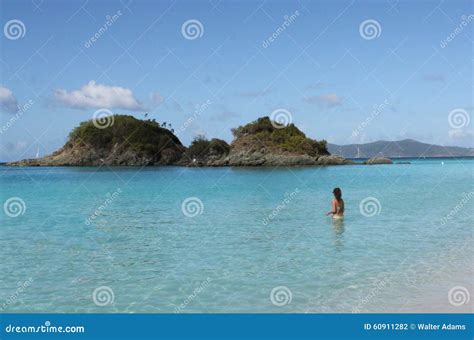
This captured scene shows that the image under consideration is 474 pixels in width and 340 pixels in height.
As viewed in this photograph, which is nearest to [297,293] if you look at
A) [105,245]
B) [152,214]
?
[105,245]

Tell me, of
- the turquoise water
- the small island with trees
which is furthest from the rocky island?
the turquoise water

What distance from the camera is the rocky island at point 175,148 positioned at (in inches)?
5022

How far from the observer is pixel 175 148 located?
161 meters

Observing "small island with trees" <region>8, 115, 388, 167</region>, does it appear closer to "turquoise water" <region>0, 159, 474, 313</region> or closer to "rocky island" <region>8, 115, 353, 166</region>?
"rocky island" <region>8, 115, 353, 166</region>

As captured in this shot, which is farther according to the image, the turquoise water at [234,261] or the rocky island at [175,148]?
the rocky island at [175,148]

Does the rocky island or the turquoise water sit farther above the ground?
the rocky island

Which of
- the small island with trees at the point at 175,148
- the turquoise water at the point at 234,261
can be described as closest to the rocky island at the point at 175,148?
the small island with trees at the point at 175,148

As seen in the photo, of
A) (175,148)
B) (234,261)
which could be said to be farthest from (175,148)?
(234,261)

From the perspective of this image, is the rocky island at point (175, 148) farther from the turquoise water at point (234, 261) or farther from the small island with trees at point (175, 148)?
the turquoise water at point (234, 261)

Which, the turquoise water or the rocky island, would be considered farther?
the rocky island

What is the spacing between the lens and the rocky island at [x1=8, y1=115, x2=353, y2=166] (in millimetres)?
127562

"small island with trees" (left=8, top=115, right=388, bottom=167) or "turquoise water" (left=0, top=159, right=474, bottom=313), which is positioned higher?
"small island with trees" (left=8, top=115, right=388, bottom=167)

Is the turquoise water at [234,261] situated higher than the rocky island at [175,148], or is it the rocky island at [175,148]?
the rocky island at [175,148]

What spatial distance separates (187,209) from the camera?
2966 centimetres
